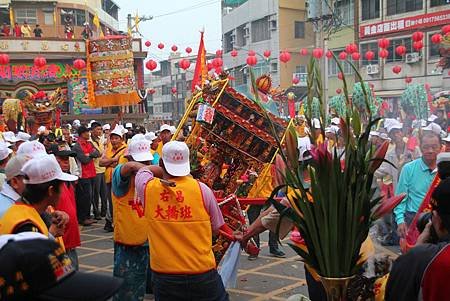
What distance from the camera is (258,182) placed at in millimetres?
6016

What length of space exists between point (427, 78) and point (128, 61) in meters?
17.5

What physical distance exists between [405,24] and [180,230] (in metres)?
27.9

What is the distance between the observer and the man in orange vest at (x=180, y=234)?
11.0 ft

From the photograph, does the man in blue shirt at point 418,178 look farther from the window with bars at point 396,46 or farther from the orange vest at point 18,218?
the window with bars at point 396,46

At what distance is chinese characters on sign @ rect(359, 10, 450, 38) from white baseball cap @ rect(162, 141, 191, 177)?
26058 millimetres

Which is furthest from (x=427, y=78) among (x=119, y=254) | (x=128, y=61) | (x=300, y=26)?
(x=119, y=254)

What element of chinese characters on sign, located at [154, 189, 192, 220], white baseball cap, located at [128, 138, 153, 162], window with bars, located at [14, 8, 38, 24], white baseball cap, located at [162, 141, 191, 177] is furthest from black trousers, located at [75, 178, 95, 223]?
window with bars, located at [14, 8, 38, 24]

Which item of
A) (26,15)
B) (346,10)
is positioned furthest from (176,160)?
(26,15)

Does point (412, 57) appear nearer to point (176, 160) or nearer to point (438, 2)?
point (438, 2)

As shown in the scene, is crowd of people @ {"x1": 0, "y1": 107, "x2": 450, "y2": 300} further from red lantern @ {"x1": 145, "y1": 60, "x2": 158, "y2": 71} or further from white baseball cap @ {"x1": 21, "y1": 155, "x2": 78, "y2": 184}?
red lantern @ {"x1": 145, "y1": 60, "x2": 158, "y2": 71}

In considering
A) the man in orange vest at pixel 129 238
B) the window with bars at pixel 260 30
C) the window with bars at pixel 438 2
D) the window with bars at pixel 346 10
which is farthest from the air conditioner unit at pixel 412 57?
the man in orange vest at pixel 129 238

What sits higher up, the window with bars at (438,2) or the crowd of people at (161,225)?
the window with bars at (438,2)

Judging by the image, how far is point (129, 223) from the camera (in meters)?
4.46

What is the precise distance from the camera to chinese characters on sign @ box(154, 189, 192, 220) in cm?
334
